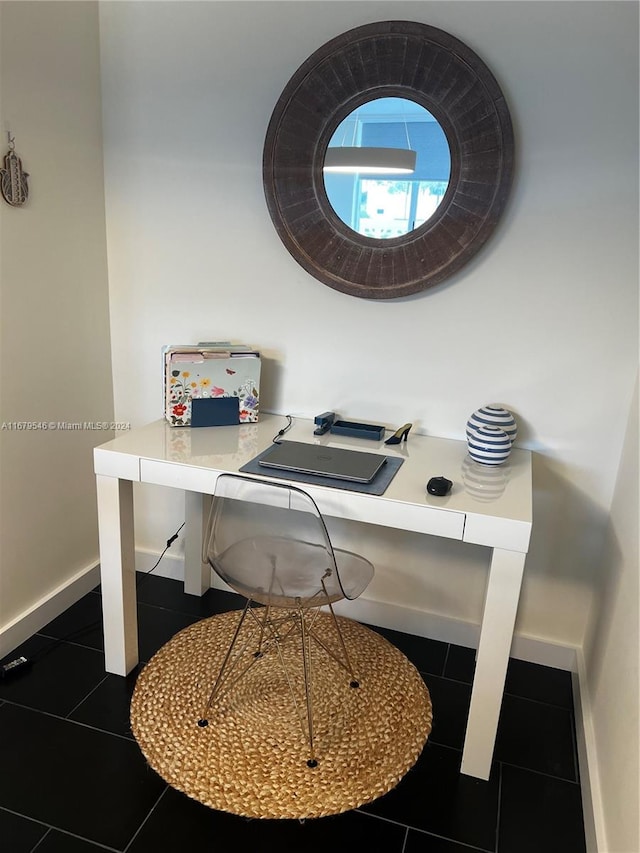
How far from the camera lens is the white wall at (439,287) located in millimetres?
1783

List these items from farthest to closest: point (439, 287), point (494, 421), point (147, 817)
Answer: point (439, 287), point (494, 421), point (147, 817)

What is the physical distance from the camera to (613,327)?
1.87 meters

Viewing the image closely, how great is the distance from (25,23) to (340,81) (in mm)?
968

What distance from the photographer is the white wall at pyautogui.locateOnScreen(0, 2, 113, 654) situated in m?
1.91

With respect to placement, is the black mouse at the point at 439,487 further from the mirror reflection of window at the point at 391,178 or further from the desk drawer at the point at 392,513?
the mirror reflection of window at the point at 391,178

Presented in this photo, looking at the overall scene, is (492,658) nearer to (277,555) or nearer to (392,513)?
(392,513)

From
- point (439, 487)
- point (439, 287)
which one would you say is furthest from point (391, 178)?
point (439, 487)

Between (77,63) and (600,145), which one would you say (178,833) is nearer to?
(600,145)

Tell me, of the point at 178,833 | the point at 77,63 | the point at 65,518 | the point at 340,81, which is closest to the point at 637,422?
the point at 340,81

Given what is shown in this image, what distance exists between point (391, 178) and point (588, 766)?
5.91 feet

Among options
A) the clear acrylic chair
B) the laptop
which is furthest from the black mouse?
the clear acrylic chair

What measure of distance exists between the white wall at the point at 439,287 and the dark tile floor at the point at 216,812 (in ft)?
1.37

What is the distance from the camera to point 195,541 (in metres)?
2.46

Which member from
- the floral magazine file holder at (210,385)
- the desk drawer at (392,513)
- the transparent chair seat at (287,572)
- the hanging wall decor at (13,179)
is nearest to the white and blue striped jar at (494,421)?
the desk drawer at (392,513)
